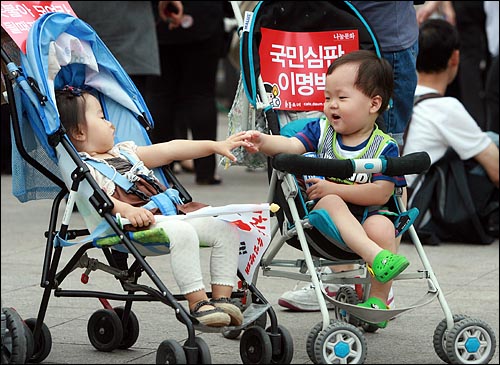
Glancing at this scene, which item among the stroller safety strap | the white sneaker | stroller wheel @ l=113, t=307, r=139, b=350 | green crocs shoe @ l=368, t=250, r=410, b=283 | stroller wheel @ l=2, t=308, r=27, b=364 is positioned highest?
the stroller safety strap

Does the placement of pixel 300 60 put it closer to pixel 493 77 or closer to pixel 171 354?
pixel 171 354

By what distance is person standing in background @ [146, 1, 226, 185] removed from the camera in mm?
9203

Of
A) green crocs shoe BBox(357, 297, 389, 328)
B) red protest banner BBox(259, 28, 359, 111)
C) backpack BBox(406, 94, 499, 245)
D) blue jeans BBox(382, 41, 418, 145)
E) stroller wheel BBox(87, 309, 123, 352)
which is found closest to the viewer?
green crocs shoe BBox(357, 297, 389, 328)

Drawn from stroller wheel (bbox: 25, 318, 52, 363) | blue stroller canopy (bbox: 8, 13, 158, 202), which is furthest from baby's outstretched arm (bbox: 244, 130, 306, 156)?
stroller wheel (bbox: 25, 318, 52, 363)

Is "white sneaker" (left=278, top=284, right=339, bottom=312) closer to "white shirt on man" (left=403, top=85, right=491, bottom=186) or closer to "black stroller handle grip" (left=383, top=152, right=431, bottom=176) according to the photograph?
"black stroller handle grip" (left=383, top=152, right=431, bottom=176)

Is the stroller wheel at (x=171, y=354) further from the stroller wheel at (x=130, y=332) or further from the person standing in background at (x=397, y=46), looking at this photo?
the person standing in background at (x=397, y=46)

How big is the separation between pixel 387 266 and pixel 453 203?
3.10m

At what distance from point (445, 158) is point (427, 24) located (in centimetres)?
95

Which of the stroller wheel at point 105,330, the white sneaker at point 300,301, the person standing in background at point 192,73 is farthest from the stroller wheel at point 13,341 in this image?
the person standing in background at point 192,73

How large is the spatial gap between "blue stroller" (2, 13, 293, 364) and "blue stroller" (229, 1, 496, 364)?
270mm

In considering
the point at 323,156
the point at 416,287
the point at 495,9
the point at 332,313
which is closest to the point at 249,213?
the point at 323,156

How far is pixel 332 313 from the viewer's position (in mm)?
5629

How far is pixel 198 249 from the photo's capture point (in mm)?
4297

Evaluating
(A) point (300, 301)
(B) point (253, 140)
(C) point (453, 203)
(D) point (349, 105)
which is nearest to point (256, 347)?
(B) point (253, 140)
